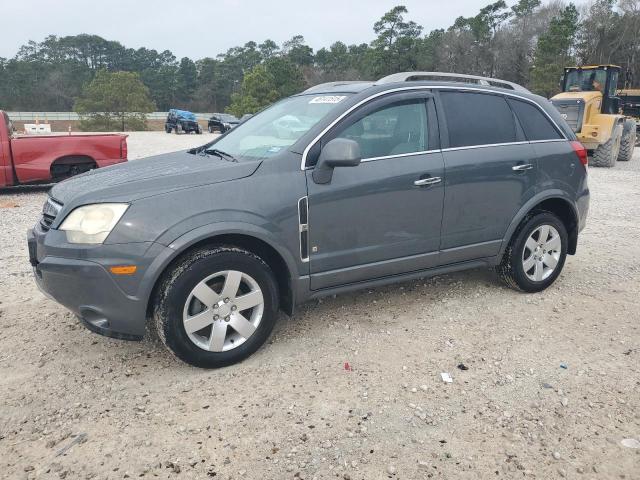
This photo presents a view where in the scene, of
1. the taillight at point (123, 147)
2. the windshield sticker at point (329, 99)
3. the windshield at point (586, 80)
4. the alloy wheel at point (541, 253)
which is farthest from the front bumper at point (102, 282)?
the windshield at point (586, 80)

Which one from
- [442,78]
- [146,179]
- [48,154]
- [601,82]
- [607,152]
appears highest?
[601,82]

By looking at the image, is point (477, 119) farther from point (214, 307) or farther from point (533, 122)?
point (214, 307)

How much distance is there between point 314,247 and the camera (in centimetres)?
337

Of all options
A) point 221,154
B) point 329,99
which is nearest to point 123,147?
point 221,154

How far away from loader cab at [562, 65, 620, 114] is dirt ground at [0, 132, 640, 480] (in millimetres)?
A: 12734

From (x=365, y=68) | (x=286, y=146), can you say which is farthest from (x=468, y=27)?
(x=286, y=146)

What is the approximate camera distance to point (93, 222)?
292cm

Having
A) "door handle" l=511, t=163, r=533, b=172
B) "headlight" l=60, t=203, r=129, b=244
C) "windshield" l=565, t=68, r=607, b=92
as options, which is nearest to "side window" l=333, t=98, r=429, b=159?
"door handle" l=511, t=163, r=533, b=172

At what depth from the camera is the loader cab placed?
48.6 ft

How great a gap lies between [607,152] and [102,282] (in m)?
14.8

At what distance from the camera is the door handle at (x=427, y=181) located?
369 cm

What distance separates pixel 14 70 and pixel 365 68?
51906mm

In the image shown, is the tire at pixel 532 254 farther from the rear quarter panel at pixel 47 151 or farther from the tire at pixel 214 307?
the rear quarter panel at pixel 47 151

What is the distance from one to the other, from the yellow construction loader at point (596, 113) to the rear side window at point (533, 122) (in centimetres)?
1047
